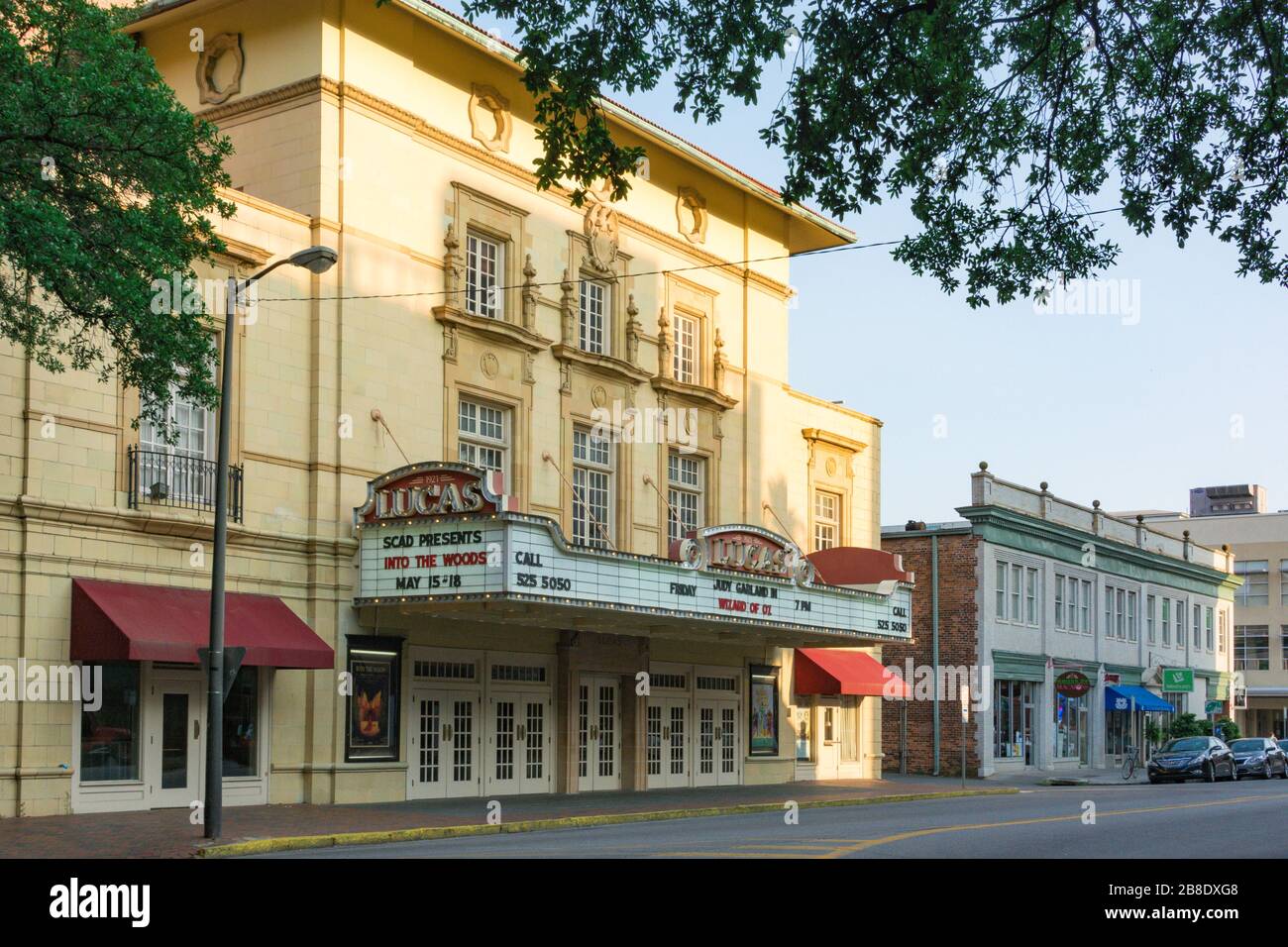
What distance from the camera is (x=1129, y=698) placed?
57.2m

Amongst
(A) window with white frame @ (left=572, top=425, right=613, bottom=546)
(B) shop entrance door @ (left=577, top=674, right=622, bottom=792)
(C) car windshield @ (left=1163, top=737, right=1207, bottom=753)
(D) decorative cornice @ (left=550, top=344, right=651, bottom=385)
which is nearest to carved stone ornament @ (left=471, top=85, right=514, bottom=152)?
(D) decorative cornice @ (left=550, top=344, right=651, bottom=385)

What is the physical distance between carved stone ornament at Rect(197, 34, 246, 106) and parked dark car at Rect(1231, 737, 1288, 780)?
3433 cm

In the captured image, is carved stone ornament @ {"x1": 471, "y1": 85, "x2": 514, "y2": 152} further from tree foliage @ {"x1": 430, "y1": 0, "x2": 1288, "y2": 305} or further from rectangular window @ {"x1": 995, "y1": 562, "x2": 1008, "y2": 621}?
rectangular window @ {"x1": 995, "y1": 562, "x2": 1008, "y2": 621}

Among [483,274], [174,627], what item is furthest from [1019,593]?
[174,627]

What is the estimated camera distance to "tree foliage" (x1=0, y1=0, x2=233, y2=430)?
16.7 meters

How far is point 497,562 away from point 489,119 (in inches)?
389

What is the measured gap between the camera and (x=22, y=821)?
21.9m

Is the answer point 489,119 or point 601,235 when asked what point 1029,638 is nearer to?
point 601,235

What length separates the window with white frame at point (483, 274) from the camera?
31.0 m

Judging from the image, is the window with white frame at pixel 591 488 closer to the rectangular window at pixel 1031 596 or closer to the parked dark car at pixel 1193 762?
the parked dark car at pixel 1193 762

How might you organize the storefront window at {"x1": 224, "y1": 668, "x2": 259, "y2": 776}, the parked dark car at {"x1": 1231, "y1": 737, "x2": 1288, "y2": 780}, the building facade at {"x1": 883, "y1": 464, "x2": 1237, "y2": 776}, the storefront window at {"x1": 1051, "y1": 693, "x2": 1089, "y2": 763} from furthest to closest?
the storefront window at {"x1": 1051, "y1": 693, "x2": 1089, "y2": 763}
the building facade at {"x1": 883, "y1": 464, "x2": 1237, "y2": 776}
the parked dark car at {"x1": 1231, "y1": 737, "x2": 1288, "y2": 780}
the storefront window at {"x1": 224, "y1": 668, "x2": 259, "y2": 776}

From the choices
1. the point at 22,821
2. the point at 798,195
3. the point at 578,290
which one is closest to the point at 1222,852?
the point at 798,195

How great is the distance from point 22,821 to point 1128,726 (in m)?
45.8

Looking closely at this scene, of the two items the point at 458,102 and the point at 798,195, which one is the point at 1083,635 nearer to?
the point at 458,102
